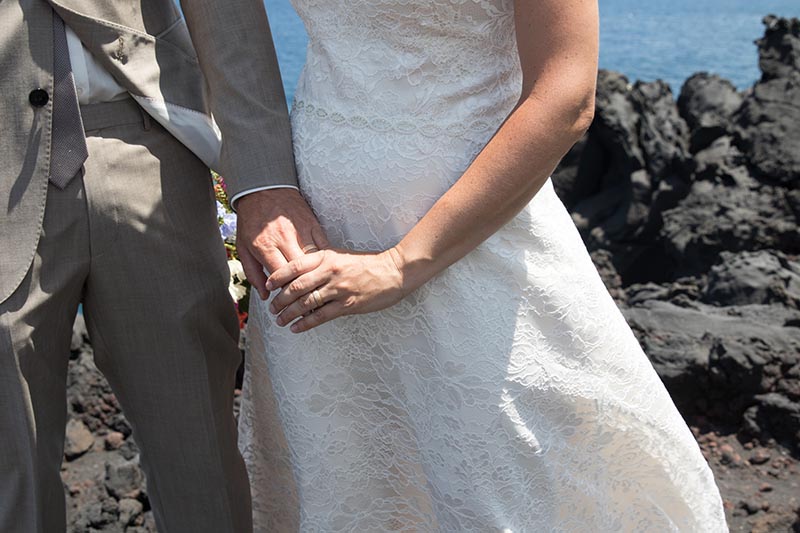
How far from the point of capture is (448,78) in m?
1.36

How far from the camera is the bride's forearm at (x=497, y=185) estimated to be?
1.29 meters

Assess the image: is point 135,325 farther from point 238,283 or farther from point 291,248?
point 238,283

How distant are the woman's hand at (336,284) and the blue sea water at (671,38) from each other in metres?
7.08

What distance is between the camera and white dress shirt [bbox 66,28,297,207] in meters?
1.44

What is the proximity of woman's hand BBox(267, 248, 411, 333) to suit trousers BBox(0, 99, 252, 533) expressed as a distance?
275 mm

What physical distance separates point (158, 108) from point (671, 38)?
1280 cm

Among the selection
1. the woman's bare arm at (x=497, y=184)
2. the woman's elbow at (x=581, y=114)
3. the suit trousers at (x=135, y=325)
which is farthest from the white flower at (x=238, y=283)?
the woman's elbow at (x=581, y=114)

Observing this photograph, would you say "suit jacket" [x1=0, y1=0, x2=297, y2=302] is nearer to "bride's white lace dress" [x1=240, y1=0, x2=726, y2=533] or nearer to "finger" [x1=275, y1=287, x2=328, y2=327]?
"bride's white lace dress" [x1=240, y1=0, x2=726, y2=533]

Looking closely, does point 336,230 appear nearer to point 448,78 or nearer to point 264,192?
point 264,192

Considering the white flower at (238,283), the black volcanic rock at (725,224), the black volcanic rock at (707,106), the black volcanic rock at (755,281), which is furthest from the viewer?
the black volcanic rock at (707,106)

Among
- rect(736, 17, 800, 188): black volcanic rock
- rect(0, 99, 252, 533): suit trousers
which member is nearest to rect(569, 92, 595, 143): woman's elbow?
rect(0, 99, 252, 533): suit trousers

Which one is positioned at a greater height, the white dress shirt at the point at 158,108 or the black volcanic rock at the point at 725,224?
the black volcanic rock at the point at 725,224

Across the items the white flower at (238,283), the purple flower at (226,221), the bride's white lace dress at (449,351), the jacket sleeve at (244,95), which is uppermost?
the purple flower at (226,221)

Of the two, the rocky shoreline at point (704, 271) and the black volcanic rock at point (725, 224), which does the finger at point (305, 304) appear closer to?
the rocky shoreline at point (704, 271)
